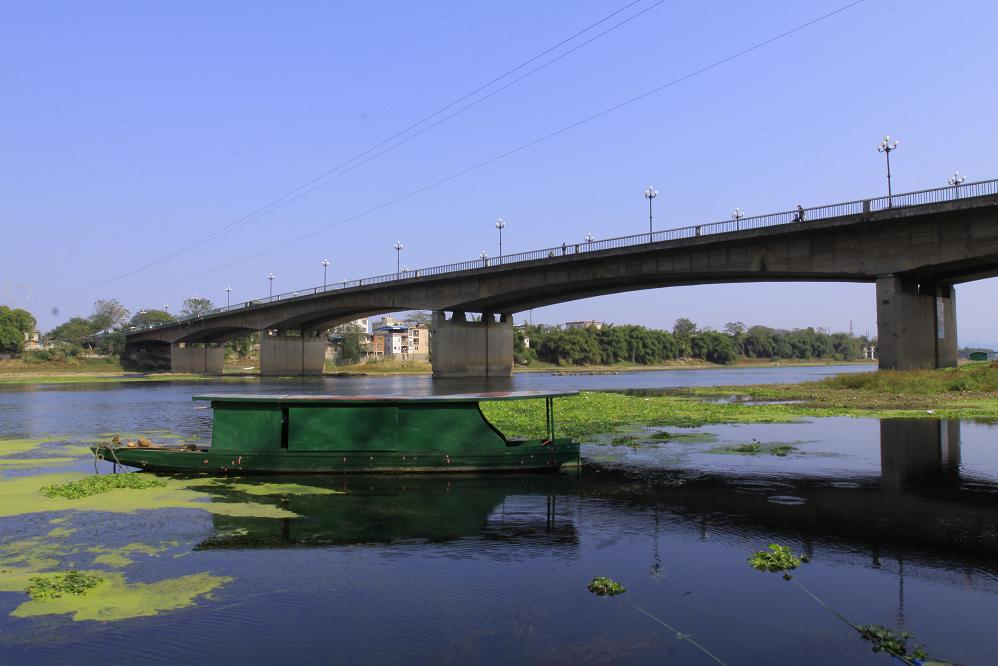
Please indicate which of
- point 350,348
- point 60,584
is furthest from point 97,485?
point 350,348

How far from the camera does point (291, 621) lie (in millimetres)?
8703

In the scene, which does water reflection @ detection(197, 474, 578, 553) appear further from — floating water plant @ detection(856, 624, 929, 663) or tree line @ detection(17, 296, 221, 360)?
tree line @ detection(17, 296, 221, 360)

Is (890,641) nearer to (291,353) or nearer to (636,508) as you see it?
(636,508)

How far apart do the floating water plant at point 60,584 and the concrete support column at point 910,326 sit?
48.4m

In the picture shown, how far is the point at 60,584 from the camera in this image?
971 cm

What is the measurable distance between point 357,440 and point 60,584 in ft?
30.1

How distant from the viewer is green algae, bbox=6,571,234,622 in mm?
8898

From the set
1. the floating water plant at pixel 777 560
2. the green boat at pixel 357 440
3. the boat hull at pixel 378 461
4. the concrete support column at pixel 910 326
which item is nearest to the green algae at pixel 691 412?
the boat hull at pixel 378 461

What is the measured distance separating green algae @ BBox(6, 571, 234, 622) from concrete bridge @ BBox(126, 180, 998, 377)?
46404mm

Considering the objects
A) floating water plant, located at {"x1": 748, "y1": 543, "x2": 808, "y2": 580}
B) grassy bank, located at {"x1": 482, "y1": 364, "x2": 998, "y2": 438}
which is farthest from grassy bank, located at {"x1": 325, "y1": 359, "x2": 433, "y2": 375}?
floating water plant, located at {"x1": 748, "y1": 543, "x2": 808, "y2": 580}

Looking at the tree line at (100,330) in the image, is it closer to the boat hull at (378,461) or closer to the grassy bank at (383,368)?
the grassy bank at (383,368)

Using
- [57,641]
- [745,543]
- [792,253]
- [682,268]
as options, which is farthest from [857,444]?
[682,268]

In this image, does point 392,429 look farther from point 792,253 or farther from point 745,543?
point 792,253

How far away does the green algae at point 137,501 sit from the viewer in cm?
1469
